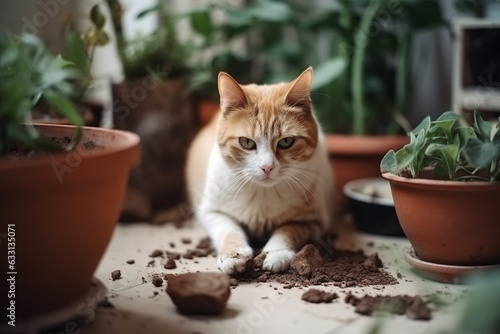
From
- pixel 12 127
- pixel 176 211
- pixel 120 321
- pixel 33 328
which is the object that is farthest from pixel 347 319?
pixel 176 211

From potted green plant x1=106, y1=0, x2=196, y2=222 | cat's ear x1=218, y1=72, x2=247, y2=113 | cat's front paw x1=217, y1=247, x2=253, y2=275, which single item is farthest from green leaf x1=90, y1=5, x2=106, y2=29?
cat's front paw x1=217, y1=247, x2=253, y2=275

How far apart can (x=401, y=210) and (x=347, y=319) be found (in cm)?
37

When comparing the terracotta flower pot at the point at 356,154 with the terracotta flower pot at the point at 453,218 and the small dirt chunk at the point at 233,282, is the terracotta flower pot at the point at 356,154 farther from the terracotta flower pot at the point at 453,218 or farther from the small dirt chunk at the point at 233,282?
the small dirt chunk at the point at 233,282

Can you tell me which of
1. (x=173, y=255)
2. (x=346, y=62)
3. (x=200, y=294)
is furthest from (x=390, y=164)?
(x=346, y=62)

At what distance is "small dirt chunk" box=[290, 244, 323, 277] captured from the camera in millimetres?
1531

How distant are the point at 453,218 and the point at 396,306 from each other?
0.92 ft

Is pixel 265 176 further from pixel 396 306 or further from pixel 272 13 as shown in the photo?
pixel 272 13

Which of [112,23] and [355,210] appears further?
[112,23]

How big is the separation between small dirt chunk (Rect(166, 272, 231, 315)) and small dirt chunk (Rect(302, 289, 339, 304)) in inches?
7.7

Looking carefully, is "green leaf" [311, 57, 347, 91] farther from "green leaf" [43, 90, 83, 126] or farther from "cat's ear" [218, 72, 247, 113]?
"green leaf" [43, 90, 83, 126]

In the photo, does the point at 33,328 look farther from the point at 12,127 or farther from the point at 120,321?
the point at 12,127

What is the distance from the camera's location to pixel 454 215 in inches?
55.9

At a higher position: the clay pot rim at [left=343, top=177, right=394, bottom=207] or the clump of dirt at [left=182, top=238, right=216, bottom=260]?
the clay pot rim at [left=343, top=177, right=394, bottom=207]

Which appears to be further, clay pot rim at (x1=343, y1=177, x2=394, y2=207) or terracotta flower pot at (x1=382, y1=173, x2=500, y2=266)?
clay pot rim at (x1=343, y1=177, x2=394, y2=207)
